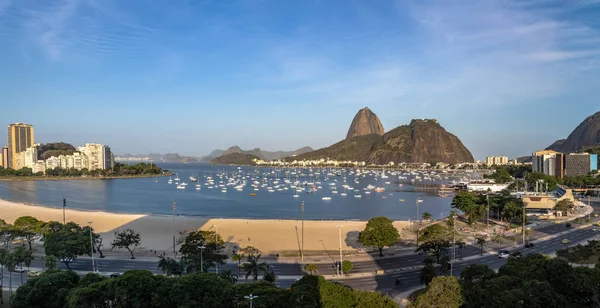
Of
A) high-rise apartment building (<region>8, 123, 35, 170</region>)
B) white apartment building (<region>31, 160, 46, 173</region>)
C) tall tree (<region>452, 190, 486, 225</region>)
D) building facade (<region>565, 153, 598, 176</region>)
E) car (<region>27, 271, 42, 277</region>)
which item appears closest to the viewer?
car (<region>27, 271, 42, 277</region>)

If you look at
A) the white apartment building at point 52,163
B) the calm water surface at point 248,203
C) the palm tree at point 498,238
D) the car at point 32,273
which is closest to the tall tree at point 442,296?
the car at point 32,273

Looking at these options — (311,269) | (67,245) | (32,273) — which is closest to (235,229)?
(67,245)

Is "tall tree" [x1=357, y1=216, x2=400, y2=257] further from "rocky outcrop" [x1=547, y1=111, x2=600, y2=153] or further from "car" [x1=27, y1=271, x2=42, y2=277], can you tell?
"rocky outcrop" [x1=547, y1=111, x2=600, y2=153]

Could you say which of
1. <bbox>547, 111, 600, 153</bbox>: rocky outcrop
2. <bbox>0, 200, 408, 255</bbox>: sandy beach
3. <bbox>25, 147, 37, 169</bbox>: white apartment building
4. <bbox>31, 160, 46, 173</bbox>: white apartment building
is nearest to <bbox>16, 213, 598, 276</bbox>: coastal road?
<bbox>0, 200, 408, 255</bbox>: sandy beach

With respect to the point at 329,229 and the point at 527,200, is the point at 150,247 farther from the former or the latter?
the point at 527,200

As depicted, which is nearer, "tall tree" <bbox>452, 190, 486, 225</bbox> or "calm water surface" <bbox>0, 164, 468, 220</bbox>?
"tall tree" <bbox>452, 190, 486, 225</bbox>

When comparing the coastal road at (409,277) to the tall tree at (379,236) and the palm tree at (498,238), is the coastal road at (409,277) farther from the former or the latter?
the tall tree at (379,236)

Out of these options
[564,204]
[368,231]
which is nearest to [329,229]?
[368,231]

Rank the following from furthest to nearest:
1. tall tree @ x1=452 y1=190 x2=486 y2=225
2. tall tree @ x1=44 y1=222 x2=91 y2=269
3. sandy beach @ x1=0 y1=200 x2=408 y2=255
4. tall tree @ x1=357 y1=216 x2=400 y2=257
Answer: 1. tall tree @ x1=452 y1=190 x2=486 y2=225
2. sandy beach @ x1=0 y1=200 x2=408 y2=255
3. tall tree @ x1=357 y1=216 x2=400 y2=257
4. tall tree @ x1=44 y1=222 x2=91 y2=269
